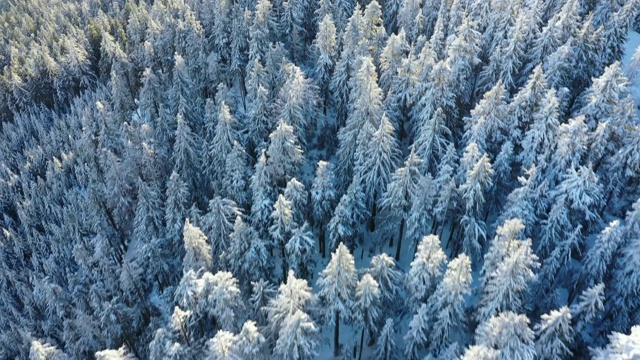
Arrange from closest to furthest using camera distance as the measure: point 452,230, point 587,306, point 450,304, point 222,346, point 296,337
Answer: point 222,346 < point 587,306 < point 296,337 < point 450,304 < point 452,230

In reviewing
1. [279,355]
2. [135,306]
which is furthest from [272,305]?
[135,306]

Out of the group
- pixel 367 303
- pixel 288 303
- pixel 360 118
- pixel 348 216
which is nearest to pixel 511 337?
pixel 367 303

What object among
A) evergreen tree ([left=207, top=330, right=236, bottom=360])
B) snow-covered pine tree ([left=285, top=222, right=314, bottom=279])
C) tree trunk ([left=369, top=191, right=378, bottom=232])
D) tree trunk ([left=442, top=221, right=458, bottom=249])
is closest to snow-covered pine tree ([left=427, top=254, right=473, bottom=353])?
tree trunk ([left=442, top=221, right=458, bottom=249])

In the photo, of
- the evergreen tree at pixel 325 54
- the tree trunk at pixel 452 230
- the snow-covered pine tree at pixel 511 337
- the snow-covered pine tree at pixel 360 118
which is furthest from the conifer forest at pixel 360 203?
the tree trunk at pixel 452 230

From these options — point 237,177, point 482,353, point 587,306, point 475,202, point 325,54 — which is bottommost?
point 237,177

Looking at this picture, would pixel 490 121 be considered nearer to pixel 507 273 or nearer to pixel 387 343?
pixel 507 273

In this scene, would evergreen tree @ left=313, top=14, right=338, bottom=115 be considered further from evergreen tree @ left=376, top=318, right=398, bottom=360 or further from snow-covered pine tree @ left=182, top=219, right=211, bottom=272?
evergreen tree @ left=376, top=318, right=398, bottom=360

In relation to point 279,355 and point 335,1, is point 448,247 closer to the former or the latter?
point 279,355
